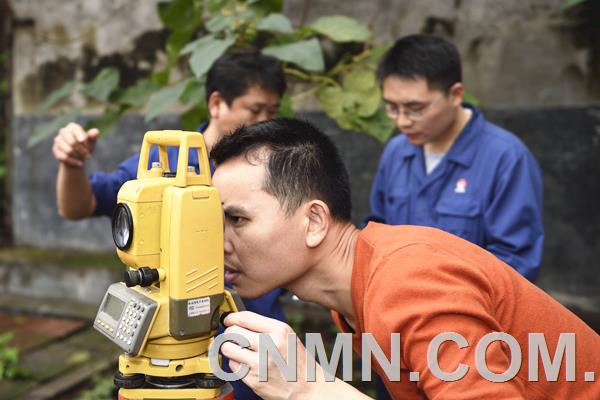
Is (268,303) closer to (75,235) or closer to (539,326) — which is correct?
→ (539,326)

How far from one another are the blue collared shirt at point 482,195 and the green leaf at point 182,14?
1.19m

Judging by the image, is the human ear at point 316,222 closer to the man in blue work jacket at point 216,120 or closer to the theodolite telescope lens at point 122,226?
the theodolite telescope lens at point 122,226

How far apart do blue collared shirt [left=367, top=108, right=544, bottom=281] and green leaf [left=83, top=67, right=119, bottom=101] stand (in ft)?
4.57

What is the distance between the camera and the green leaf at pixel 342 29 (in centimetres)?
299

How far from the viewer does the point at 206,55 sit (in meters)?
2.61

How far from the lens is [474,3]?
12.5ft

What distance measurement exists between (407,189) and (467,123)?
0.33 meters

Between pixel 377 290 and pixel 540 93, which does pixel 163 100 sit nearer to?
pixel 377 290

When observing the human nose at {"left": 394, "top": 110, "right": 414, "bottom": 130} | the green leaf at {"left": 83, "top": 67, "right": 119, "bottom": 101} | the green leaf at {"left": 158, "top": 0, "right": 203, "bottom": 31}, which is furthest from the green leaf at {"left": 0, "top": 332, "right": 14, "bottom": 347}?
the human nose at {"left": 394, "top": 110, "right": 414, "bottom": 130}

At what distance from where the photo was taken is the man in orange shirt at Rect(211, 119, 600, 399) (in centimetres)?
118

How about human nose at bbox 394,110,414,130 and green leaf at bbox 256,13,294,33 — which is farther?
green leaf at bbox 256,13,294,33

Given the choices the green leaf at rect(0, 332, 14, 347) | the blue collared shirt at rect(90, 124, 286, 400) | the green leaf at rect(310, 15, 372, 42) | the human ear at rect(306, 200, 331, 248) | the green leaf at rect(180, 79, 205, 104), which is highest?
the green leaf at rect(310, 15, 372, 42)

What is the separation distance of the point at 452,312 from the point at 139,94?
2.30 m

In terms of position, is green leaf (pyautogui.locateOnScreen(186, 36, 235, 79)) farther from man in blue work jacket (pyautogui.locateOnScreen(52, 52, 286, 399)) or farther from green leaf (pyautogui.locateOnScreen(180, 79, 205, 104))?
green leaf (pyautogui.locateOnScreen(180, 79, 205, 104))
